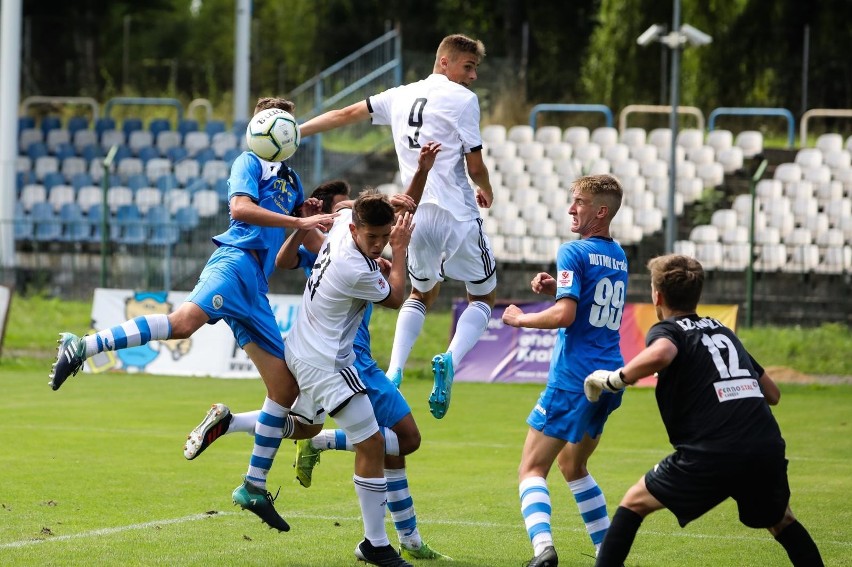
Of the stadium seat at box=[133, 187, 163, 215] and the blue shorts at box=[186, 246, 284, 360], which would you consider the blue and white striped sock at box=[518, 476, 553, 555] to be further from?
the stadium seat at box=[133, 187, 163, 215]

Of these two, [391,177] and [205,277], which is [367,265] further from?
[391,177]

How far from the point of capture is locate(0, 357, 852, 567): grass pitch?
7.63 metres

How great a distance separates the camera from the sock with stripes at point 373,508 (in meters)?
7.11

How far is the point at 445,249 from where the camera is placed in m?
8.88

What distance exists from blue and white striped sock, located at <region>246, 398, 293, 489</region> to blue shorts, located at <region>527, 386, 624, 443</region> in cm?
158

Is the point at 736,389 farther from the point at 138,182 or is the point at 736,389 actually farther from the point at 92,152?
the point at 92,152

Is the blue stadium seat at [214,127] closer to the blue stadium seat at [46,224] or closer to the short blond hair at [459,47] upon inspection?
the blue stadium seat at [46,224]

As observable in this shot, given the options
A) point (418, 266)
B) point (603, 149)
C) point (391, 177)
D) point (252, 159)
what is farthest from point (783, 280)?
point (252, 159)

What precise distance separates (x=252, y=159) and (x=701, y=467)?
354cm

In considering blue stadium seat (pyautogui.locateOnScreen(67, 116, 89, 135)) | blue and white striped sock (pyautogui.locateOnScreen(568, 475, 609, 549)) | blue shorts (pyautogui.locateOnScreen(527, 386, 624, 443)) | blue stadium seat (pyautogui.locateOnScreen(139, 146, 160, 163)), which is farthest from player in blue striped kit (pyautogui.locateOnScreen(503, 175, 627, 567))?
blue stadium seat (pyautogui.locateOnScreen(67, 116, 89, 135))

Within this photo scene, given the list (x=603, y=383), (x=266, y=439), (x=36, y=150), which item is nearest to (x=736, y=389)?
(x=603, y=383)

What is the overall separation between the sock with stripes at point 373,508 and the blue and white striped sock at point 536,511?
2.57 ft

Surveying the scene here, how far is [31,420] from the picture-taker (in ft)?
43.7

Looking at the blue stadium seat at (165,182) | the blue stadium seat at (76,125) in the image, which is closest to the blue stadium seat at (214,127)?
the blue stadium seat at (165,182)
